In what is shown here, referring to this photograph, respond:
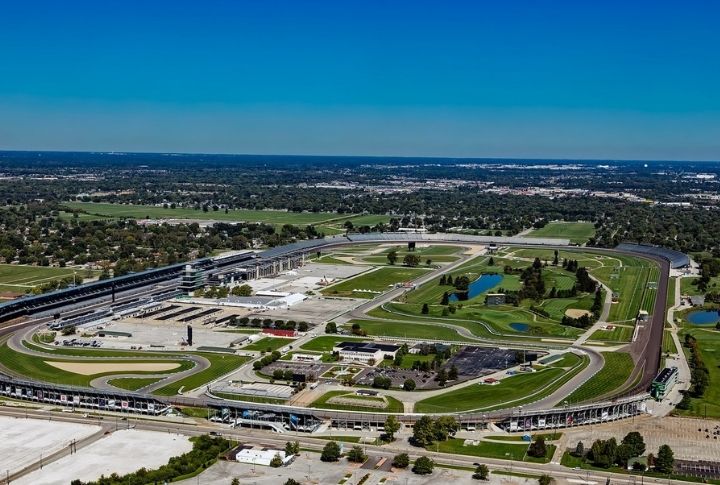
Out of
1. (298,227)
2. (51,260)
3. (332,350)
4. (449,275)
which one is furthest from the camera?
(298,227)

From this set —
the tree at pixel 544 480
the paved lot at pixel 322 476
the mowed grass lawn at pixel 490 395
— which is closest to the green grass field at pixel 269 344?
the mowed grass lawn at pixel 490 395

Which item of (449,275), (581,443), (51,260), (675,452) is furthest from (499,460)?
(51,260)

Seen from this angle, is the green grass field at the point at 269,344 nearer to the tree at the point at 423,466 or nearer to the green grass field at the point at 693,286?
the tree at the point at 423,466

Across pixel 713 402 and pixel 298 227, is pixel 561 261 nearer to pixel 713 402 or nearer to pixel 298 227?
pixel 298 227

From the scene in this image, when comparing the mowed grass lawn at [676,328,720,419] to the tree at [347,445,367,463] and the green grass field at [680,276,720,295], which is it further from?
the tree at [347,445,367,463]

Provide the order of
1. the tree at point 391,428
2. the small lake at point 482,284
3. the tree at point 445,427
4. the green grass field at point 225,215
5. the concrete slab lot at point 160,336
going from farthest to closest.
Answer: the green grass field at point 225,215 → the small lake at point 482,284 → the concrete slab lot at point 160,336 → the tree at point 391,428 → the tree at point 445,427

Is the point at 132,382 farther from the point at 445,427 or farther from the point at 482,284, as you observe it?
the point at 482,284

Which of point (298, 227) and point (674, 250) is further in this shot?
point (298, 227)
